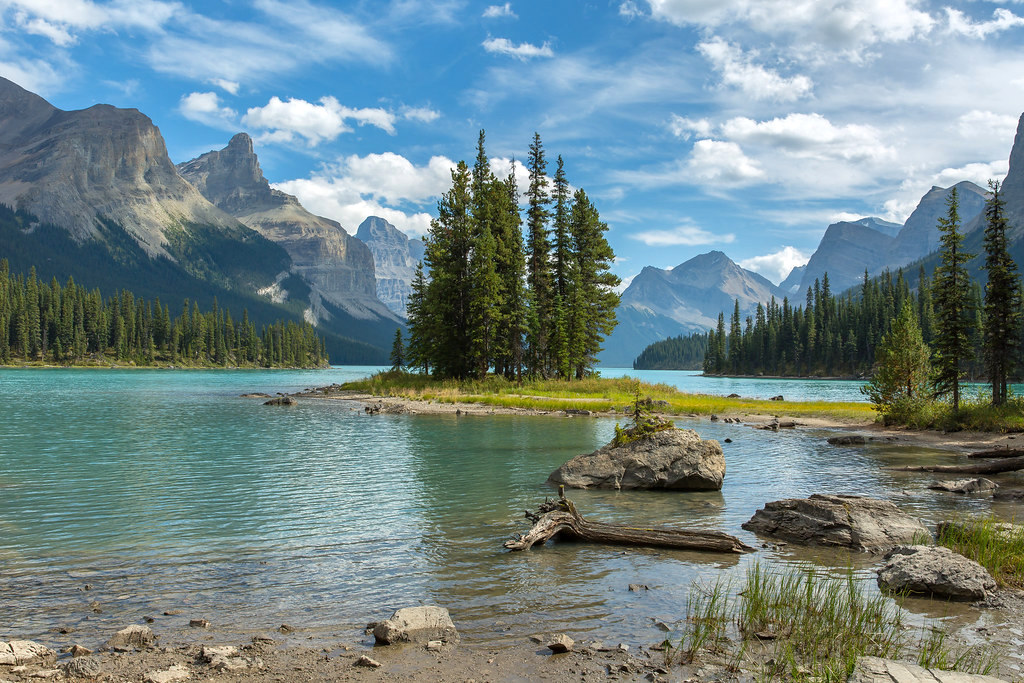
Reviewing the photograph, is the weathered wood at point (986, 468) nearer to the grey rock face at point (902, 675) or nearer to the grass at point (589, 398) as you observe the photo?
the grey rock face at point (902, 675)

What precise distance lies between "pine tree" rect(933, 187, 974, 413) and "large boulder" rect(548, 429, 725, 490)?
87.2ft

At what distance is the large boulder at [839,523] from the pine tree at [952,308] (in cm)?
2932

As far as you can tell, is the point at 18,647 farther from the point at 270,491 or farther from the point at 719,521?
the point at 719,521

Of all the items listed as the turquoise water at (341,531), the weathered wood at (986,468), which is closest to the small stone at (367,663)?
the turquoise water at (341,531)

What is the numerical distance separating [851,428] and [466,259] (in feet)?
128

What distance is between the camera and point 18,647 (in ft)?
23.8

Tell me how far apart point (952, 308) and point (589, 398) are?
88.7ft

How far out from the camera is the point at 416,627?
27.0ft

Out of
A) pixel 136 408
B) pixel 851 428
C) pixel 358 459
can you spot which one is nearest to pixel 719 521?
pixel 358 459

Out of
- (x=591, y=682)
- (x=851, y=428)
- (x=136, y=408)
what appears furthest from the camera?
(x=136, y=408)

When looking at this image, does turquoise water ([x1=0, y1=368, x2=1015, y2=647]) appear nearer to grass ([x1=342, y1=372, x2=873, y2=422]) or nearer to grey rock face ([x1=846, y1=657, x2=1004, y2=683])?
grey rock face ([x1=846, y1=657, x2=1004, y2=683])

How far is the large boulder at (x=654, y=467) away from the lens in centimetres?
1945

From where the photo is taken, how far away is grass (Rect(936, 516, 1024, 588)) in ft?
35.3

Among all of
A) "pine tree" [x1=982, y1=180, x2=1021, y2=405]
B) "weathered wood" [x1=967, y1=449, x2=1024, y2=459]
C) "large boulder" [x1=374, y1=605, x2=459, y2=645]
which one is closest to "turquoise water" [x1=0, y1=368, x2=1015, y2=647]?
"large boulder" [x1=374, y1=605, x2=459, y2=645]
